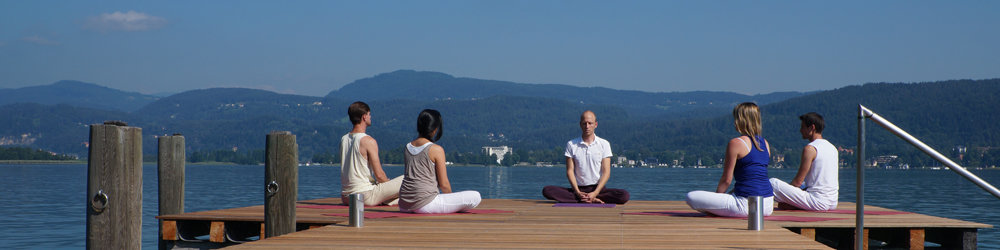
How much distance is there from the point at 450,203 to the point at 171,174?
5315 millimetres

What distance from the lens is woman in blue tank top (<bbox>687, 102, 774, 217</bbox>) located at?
966 cm

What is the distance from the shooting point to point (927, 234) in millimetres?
10438

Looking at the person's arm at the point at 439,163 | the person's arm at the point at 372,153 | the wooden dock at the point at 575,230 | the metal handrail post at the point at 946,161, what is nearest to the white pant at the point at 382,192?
the person's arm at the point at 372,153

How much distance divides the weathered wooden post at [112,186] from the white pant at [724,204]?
540 centimetres

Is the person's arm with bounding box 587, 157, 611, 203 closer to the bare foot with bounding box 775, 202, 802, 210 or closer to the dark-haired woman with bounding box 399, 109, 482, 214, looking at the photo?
the bare foot with bounding box 775, 202, 802, 210

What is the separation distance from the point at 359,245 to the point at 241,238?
453 centimetres

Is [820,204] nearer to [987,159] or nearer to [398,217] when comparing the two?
[398,217]

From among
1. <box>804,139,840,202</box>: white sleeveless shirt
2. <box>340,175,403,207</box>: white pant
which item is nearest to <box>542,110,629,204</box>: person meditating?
<box>340,175,403,207</box>: white pant

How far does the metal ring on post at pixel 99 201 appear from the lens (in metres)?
7.95

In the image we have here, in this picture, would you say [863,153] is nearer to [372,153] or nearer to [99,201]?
[99,201]

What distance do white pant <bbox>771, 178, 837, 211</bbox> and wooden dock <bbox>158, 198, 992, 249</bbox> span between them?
25cm

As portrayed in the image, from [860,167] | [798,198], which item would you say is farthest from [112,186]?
[798,198]

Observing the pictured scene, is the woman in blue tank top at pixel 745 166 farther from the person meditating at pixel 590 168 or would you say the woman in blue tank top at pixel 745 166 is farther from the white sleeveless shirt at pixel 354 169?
the white sleeveless shirt at pixel 354 169

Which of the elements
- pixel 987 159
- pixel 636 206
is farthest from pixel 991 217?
pixel 987 159
